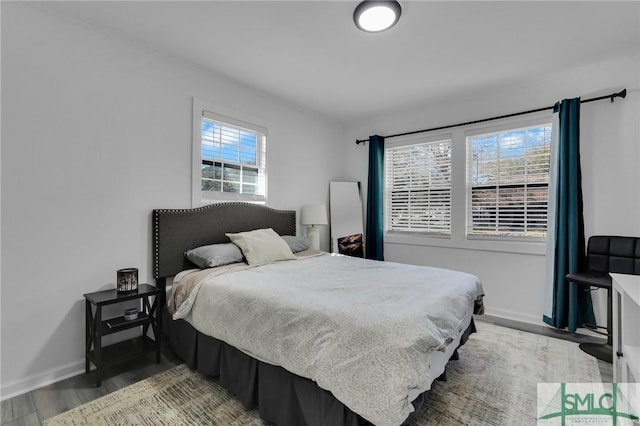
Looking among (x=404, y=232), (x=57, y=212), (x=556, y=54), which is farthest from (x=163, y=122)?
(x=556, y=54)

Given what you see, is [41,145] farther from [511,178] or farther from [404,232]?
[511,178]

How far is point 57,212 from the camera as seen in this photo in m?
2.12

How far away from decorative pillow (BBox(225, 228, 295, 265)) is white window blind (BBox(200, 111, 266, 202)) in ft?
1.88

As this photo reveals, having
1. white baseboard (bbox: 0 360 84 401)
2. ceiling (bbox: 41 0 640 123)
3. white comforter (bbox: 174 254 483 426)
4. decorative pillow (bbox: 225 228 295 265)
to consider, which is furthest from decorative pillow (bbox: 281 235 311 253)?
white baseboard (bbox: 0 360 84 401)

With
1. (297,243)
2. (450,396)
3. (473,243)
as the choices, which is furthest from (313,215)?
(450,396)

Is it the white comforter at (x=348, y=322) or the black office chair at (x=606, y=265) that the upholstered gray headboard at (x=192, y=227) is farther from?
the black office chair at (x=606, y=265)

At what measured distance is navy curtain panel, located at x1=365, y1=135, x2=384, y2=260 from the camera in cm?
435

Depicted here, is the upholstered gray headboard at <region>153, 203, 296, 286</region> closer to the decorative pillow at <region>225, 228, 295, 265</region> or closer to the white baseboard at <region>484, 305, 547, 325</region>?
the decorative pillow at <region>225, 228, 295, 265</region>

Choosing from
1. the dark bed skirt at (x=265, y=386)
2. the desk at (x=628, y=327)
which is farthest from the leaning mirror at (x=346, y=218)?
the desk at (x=628, y=327)

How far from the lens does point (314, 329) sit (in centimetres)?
151

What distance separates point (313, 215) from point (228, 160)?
128cm

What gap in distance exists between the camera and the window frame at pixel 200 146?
2.89m

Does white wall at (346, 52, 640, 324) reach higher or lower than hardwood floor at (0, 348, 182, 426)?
higher

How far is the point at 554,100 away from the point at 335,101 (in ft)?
7.95
